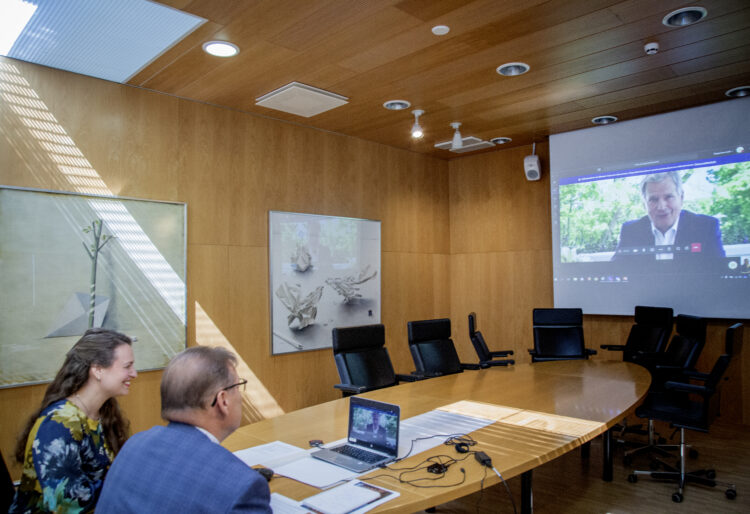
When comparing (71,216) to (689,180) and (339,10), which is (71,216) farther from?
(689,180)

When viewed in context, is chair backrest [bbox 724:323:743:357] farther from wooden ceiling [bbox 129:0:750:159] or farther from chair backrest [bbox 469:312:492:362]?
wooden ceiling [bbox 129:0:750:159]

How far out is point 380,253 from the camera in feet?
21.9

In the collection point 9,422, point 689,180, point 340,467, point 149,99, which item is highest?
point 149,99

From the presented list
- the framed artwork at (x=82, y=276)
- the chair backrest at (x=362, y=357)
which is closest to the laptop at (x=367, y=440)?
the chair backrest at (x=362, y=357)

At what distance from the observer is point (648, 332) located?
557cm

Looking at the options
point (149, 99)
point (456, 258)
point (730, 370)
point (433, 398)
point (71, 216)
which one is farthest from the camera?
point (456, 258)

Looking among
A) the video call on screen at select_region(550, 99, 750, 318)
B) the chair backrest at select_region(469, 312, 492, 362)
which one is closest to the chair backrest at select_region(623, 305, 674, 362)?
the video call on screen at select_region(550, 99, 750, 318)

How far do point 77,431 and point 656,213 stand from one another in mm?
5845

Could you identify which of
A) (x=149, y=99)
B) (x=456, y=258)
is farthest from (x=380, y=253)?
(x=149, y=99)

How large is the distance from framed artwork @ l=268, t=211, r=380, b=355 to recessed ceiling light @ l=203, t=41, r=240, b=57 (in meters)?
1.92

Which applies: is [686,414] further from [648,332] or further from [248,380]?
[248,380]

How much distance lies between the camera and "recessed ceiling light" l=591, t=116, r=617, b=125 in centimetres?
586

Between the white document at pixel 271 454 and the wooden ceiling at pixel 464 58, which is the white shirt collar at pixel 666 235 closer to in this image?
the wooden ceiling at pixel 464 58

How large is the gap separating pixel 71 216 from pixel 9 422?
1622mm
